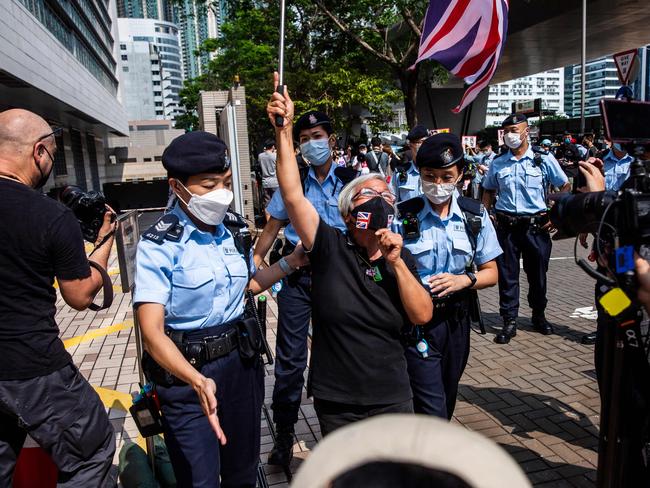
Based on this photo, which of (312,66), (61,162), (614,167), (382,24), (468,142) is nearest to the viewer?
(614,167)

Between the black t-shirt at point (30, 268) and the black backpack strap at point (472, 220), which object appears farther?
the black backpack strap at point (472, 220)

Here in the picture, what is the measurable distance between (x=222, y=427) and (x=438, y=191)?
1.70 meters

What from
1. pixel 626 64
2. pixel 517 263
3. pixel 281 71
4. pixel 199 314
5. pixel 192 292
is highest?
pixel 626 64

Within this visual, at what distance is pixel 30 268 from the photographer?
215 cm

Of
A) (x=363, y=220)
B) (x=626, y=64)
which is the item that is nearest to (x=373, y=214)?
(x=363, y=220)

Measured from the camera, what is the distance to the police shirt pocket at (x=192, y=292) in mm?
2264

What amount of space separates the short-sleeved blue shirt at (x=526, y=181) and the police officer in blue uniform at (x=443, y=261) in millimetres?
2626

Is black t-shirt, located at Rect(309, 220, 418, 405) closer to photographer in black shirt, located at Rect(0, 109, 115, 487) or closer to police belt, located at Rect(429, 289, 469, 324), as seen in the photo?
police belt, located at Rect(429, 289, 469, 324)

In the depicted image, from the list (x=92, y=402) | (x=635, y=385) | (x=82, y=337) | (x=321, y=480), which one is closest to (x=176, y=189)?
(x=92, y=402)

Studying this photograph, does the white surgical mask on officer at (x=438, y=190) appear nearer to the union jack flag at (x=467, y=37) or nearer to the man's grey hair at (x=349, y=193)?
the man's grey hair at (x=349, y=193)

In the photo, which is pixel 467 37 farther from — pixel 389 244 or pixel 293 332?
pixel 389 244

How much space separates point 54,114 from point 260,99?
955 cm

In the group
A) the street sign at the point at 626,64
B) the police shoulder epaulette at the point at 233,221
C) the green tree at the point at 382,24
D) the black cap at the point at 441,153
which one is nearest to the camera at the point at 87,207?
the police shoulder epaulette at the point at 233,221

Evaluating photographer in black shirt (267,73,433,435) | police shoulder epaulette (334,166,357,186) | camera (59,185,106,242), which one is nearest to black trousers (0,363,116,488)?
camera (59,185,106,242)
